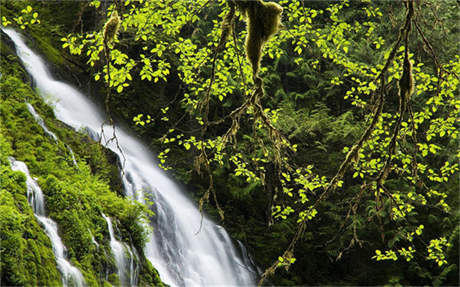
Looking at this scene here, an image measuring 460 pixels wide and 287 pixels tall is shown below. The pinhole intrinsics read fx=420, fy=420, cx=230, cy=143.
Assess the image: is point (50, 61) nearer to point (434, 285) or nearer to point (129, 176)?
point (129, 176)

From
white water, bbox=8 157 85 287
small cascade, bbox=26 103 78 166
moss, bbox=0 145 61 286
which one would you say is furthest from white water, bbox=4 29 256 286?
moss, bbox=0 145 61 286

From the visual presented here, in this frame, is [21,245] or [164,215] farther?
[164,215]

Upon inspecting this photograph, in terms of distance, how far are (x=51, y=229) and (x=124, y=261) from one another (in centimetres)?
129

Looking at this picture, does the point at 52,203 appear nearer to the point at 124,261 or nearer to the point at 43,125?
the point at 124,261

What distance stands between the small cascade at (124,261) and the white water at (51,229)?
96 centimetres

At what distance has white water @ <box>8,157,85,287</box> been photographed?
504 cm

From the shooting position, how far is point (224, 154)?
6.48m

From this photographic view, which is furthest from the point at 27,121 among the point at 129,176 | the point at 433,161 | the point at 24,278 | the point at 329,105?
the point at 433,161

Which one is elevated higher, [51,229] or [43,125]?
[43,125]

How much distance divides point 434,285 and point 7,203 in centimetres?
963

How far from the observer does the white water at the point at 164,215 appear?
8625 mm

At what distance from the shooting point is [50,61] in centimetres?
1217

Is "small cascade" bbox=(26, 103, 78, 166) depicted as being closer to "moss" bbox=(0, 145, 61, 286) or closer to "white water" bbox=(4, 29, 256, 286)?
"white water" bbox=(4, 29, 256, 286)

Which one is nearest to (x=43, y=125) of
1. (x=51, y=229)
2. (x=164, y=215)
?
(x=51, y=229)
